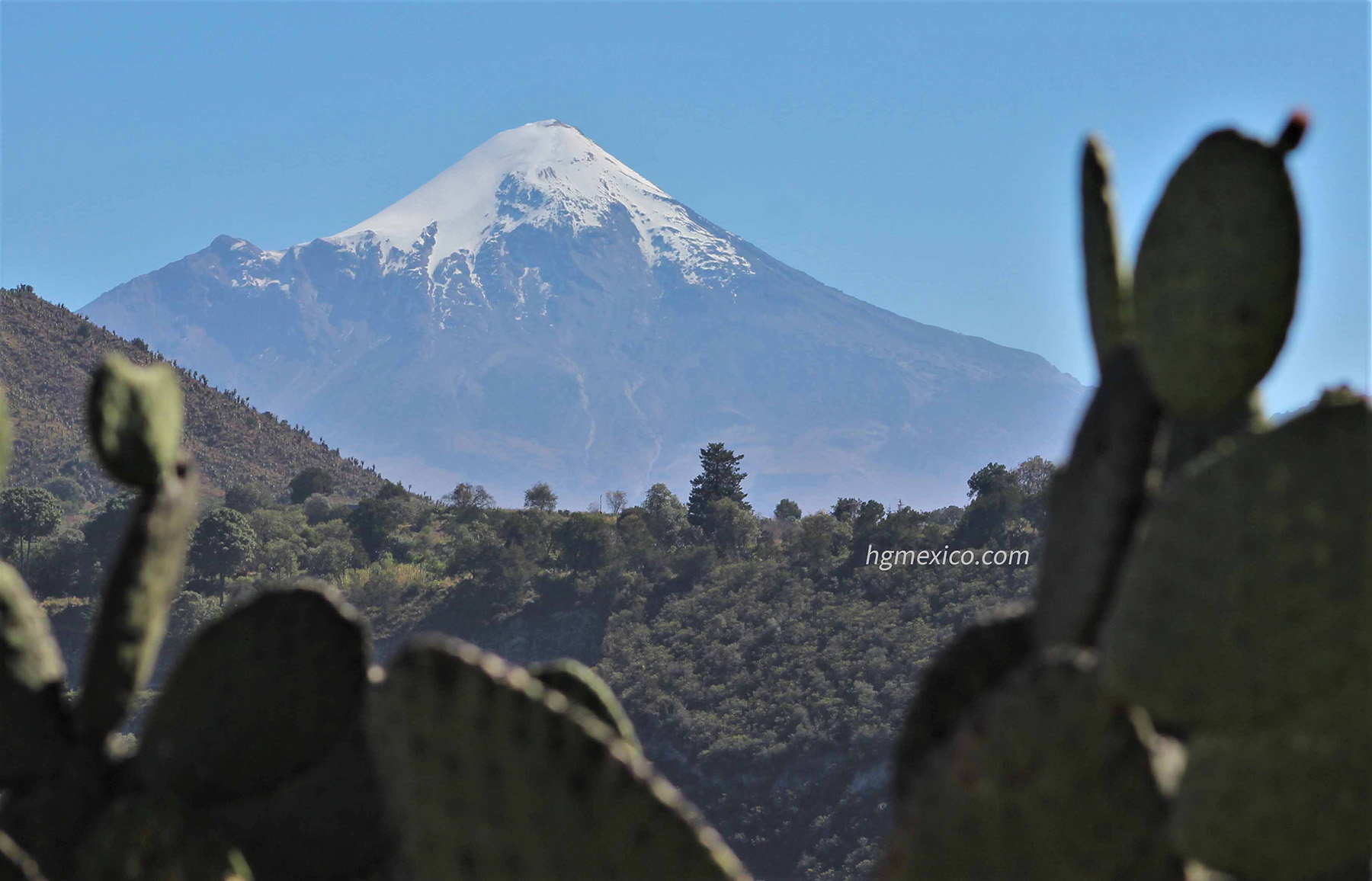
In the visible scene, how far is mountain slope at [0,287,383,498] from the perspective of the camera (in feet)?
154

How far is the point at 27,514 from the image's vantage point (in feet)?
115

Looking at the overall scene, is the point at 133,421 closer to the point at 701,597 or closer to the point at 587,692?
the point at 587,692

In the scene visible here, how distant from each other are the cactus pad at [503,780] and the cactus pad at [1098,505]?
0.69m

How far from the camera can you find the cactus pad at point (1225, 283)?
6.23 feet

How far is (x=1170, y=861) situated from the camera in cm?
170

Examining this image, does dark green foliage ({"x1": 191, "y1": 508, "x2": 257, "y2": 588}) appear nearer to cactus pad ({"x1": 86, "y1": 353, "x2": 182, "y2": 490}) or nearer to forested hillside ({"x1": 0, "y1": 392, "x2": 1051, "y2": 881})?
forested hillside ({"x1": 0, "y1": 392, "x2": 1051, "y2": 881})

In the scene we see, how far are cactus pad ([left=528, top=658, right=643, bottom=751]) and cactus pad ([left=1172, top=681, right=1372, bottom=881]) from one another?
1.02 m

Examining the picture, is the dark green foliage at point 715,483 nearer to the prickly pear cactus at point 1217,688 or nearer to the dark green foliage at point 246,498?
the dark green foliage at point 246,498

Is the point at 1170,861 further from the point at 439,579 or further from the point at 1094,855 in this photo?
the point at 439,579

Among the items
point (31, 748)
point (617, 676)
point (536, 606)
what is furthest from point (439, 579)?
point (31, 748)

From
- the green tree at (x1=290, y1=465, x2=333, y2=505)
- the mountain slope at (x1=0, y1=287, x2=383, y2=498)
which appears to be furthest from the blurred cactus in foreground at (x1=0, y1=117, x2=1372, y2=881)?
the green tree at (x1=290, y1=465, x2=333, y2=505)

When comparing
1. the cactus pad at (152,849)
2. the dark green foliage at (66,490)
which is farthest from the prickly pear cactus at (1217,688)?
the dark green foliage at (66,490)

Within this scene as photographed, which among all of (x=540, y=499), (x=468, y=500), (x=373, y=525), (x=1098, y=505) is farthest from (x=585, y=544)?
(x=1098, y=505)

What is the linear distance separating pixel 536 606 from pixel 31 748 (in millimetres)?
35098
